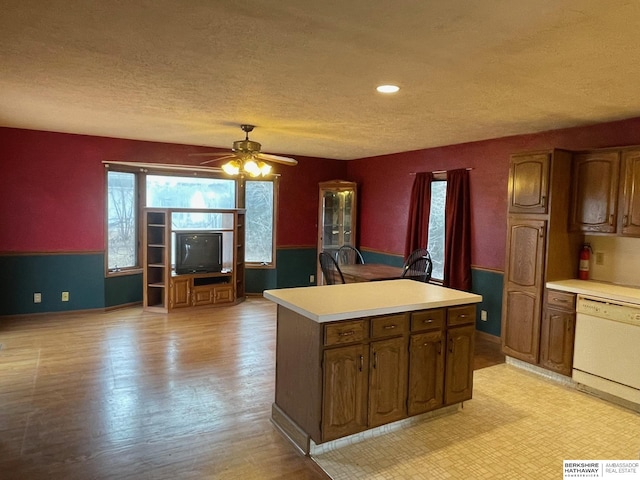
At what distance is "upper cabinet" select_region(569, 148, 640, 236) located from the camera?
144 inches

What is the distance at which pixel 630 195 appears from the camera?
3664mm

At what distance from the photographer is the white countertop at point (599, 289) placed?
356 centimetres

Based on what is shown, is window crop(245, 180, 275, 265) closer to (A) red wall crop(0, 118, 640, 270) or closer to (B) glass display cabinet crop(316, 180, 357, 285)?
(B) glass display cabinet crop(316, 180, 357, 285)

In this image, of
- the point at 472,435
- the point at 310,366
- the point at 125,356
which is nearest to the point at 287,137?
the point at 125,356

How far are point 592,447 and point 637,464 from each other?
2.11 feet

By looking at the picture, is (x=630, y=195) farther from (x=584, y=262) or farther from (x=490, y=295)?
(x=490, y=295)

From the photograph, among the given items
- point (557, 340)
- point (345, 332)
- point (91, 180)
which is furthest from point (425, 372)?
point (91, 180)

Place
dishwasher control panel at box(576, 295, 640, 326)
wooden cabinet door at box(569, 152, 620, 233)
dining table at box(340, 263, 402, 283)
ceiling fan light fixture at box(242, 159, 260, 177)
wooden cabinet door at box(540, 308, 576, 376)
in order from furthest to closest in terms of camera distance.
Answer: dining table at box(340, 263, 402, 283), ceiling fan light fixture at box(242, 159, 260, 177), wooden cabinet door at box(540, 308, 576, 376), wooden cabinet door at box(569, 152, 620, 233), dishwasher control panel at box(576, 295, 640, 326)

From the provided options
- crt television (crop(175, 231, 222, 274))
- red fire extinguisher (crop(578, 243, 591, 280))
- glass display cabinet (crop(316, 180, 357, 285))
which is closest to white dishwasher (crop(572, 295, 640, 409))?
red fire extinguisher (crop(578, 243, 591, 280))

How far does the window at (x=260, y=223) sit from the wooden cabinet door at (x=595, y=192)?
4.60m

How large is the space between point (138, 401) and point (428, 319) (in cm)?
235

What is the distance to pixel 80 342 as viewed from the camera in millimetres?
4773

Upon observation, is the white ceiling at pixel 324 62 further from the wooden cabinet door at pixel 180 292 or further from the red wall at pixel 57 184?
the wooden cabinet door at pixel 180 292

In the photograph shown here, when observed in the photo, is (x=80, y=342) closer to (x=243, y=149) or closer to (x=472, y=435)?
(x=243, y=149)
